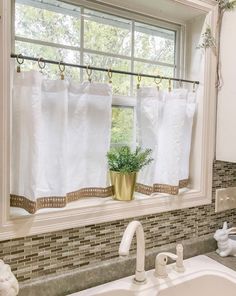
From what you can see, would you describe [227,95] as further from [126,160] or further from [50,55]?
[50,55]

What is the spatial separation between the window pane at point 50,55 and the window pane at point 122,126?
→ 10.3 inches

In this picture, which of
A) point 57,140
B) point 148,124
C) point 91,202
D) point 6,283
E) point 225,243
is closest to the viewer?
point 6,283

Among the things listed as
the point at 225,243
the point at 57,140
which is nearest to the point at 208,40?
the point at 57,140

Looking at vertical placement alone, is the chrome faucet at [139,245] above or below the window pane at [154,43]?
below

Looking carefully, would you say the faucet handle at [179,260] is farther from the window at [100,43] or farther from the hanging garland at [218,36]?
the hanging garland at [218,36]

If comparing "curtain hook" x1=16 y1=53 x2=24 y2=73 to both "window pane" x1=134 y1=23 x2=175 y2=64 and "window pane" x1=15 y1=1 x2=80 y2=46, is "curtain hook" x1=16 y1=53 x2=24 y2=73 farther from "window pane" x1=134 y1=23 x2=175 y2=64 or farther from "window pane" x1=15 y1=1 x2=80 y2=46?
"window pane" x1=134 y1=23 x2=175 y2=64

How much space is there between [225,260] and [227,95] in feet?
2.64

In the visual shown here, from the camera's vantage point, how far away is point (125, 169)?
4.20 ft

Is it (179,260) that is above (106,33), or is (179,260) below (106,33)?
below

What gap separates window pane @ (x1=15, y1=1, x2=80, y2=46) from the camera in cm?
118

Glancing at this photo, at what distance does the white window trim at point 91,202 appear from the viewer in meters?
0.97

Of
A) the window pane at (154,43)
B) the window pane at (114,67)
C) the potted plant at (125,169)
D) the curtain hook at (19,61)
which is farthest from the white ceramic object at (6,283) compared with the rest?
the window pane at (154,43)

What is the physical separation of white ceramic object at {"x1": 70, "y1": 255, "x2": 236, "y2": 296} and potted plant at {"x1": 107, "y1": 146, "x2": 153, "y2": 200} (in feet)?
1.17

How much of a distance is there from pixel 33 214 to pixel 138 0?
3.51ft
